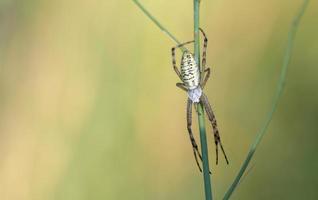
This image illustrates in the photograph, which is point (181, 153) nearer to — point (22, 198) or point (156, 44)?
point (156, 44)

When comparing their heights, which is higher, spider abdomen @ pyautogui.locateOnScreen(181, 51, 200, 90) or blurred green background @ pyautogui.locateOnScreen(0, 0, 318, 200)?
blurred green background @ pyautogui.locateOnScreen(0, 0, 318, 200)

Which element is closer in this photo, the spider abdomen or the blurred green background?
the spider abdomen

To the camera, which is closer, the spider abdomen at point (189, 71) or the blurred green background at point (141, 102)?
the spider abdomen at point (189, 71)

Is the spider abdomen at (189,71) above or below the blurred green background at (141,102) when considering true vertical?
below
